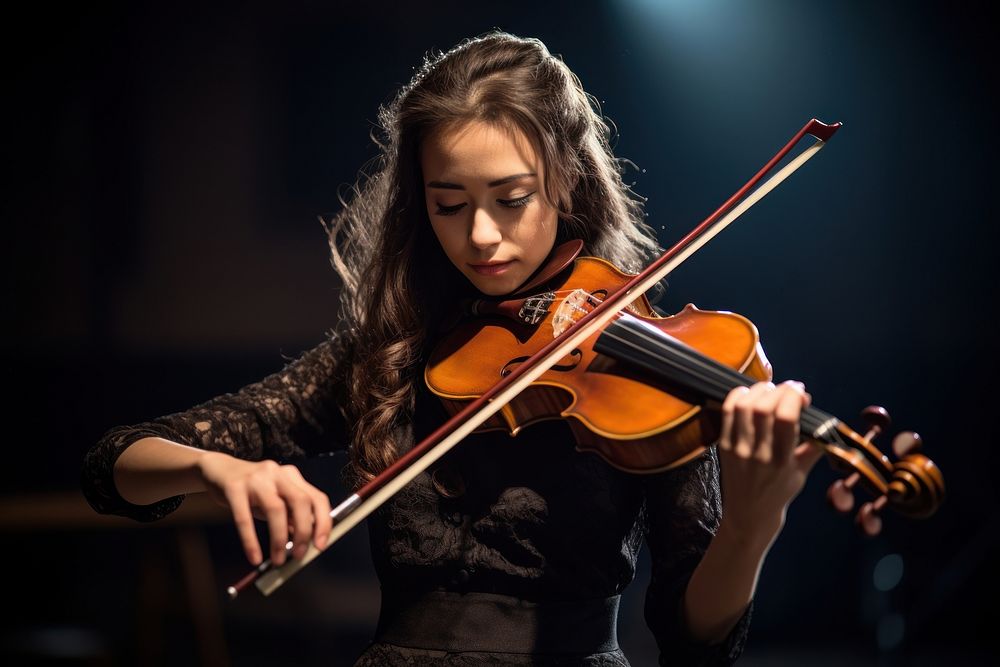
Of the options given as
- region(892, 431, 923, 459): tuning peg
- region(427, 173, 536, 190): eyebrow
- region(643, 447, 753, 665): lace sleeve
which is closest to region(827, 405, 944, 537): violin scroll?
region(892, 431, 923, 459): tuning peg

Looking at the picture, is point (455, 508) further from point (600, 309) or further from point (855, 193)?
point (855, 193)

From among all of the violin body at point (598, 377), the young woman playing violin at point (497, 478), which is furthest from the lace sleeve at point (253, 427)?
the violin body at point (598, 377)

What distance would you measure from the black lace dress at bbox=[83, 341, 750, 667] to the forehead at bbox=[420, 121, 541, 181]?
0.30 m

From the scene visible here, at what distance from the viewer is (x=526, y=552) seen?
3.37ft

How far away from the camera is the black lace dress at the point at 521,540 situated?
39.8 inches

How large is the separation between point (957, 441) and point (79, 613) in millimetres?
1862

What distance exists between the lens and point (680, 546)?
99 cm

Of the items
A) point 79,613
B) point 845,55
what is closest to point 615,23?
point 845,55

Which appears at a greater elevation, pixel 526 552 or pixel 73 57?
pixel 73 57

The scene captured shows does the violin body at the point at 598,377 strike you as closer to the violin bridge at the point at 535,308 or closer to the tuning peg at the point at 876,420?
the violin bridge at the point at 535,308

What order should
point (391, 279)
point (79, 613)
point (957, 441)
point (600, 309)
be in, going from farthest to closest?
1. point (79, 613)
2. point (957, 441)
3. point (391, 279)
4. point (600, 309)

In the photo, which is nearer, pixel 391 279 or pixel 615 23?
pixel 391 279

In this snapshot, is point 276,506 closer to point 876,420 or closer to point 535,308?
point 535,308

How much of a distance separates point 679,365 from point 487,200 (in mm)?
305
